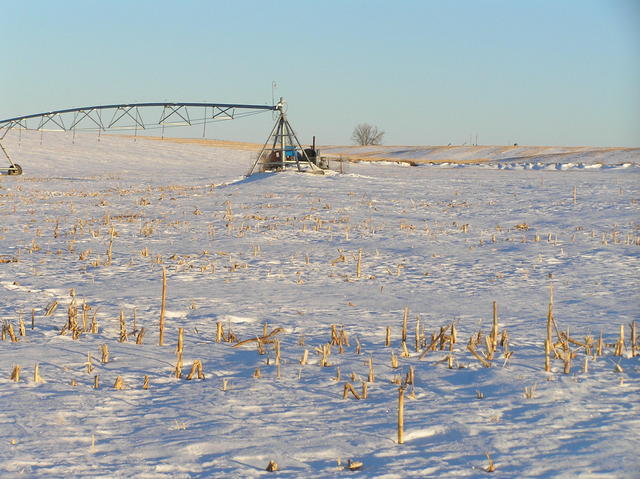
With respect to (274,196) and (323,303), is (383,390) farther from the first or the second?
(274,196)

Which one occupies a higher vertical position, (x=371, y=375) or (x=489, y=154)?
(x=489, y=154)

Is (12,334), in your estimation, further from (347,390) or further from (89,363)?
(347,390)

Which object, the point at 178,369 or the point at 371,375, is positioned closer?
the point at 371,375

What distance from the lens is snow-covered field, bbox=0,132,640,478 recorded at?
5.38 metres

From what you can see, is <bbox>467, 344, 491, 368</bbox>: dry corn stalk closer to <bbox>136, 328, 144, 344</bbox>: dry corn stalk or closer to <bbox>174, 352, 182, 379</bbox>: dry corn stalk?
<bbox>174, 352, 182, 379</bbox>: dry corn stalk

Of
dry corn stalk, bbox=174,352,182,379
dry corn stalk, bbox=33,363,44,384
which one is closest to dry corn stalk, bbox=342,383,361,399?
dry corn stalk, bbox=174,352,182,379

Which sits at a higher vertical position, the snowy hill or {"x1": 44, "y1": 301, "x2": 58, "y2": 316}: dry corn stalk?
the snowy hill

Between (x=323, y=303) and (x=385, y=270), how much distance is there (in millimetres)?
3147

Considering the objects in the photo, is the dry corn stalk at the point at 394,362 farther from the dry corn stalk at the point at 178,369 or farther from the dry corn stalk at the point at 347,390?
the dry corn stalk at the point at 178,369

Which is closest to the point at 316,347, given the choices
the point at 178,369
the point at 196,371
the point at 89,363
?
A: the point at 196,371

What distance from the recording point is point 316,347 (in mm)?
8180

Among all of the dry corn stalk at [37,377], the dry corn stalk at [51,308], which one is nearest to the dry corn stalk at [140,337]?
the dry corn stalk at [37,377]

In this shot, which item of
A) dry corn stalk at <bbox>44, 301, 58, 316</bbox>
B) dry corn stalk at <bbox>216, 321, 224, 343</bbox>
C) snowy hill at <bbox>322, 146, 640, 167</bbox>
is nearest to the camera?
dry corn stalk at <bbox>216, 321, 224, 343</bbox>

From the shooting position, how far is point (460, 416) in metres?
6.05
